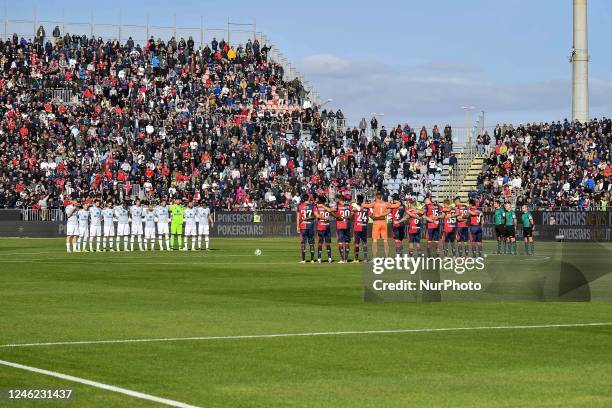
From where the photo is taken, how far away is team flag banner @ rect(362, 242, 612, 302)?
20.0m

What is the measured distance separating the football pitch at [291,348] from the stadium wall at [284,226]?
1389 inches

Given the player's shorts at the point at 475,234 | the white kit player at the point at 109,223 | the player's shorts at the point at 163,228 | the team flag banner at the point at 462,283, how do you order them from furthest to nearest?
the player's shorts at the point at 163,228 < the white kit player at the point at 109,223 < the player's shorts at the point at 475,234 < the team flag banner at the point at 462,283

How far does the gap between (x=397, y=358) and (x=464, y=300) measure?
27.0 feet

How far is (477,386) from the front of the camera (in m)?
11.8

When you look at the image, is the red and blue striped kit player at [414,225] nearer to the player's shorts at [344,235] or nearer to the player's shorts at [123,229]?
the player's shorts at [344,235]

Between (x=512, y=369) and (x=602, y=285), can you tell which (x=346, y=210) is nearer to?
(x=602, y=285)

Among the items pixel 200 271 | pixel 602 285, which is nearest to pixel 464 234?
pixel 200 271

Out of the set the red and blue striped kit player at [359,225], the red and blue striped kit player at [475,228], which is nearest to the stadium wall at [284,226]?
the red and blue striped kit player at [475,228]

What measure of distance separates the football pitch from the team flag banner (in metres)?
0.44

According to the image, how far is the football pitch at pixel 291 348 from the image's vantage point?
1137cm

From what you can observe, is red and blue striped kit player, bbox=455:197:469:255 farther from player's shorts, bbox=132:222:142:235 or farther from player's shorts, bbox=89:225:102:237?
player's shorts, bbox=89:225:102:237

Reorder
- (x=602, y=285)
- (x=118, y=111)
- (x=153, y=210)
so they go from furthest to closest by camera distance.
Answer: (x=118, y=111) < (x=153, y=210) < (x=602, y=285)

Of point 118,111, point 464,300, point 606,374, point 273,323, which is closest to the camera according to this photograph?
point 606,374

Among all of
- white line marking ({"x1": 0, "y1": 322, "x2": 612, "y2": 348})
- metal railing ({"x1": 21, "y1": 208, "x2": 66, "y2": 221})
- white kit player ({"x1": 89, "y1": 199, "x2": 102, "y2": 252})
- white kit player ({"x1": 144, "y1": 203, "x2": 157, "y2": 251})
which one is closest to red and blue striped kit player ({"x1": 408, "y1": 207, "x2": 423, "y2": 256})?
white kit player ({"x1": 144, "y1": 203, "x2": 157, "y2": 251})
